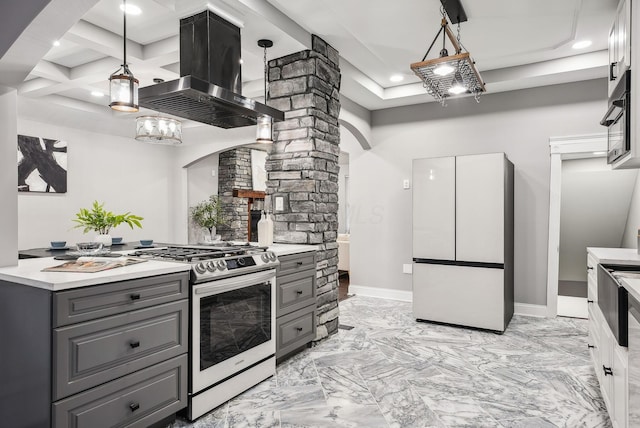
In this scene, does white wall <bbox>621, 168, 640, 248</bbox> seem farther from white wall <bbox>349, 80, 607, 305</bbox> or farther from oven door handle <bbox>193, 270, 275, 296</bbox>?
oven door handle <bbox>193, 270, 275, 296</bbox>

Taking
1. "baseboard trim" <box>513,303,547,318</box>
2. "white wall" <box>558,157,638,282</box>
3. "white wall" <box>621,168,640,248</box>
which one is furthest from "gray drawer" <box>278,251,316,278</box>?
"white wall" <box>558,157,638,282</box>

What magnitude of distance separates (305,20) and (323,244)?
6.16 feet

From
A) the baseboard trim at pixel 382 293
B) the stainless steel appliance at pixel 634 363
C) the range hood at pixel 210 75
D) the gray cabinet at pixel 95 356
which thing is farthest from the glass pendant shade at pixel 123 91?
the baseboard trim at pixel 382 293

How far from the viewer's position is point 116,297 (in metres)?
1.81

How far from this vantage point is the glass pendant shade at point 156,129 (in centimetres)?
408

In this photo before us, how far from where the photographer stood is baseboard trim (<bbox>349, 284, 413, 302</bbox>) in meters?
5.20

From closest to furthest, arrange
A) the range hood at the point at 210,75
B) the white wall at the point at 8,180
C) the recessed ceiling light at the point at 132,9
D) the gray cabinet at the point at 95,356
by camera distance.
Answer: the gray cabinet at the point at 95,356 → the white wall at the point at 8,180 → the range hood at the point at 210,75 → the recessed ceiling light at the point at 132,9

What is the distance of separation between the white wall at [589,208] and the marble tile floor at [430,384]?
7.73 ft

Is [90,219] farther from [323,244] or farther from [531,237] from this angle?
[531,237]

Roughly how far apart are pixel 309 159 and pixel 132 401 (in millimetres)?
2195

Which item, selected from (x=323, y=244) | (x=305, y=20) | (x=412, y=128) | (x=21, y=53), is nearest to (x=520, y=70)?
(x=412, y=128)

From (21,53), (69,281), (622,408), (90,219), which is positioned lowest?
(622,408)

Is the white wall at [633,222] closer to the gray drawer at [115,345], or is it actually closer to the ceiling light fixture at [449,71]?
the ceiling light fixture at [449,71]

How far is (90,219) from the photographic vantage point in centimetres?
323
